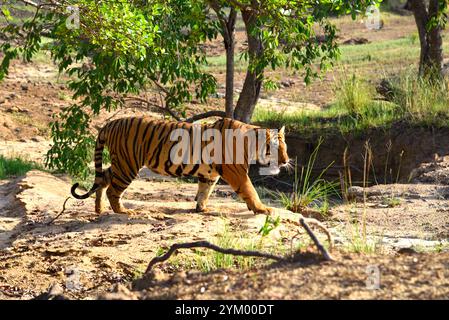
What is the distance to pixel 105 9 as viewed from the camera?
7.05 meters

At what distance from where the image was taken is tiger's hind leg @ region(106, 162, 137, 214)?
8.40 meters

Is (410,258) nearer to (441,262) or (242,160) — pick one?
(441,262)

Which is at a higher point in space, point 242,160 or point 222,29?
point 222,29

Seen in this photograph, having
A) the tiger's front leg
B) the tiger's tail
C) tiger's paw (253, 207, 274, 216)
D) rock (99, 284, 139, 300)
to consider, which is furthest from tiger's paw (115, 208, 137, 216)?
rock (99, 284, 139, 300)

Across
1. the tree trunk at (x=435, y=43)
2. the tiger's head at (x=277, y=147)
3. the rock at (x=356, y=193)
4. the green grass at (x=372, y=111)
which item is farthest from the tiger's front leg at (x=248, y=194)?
the tree trunk at (x=435, y=43)

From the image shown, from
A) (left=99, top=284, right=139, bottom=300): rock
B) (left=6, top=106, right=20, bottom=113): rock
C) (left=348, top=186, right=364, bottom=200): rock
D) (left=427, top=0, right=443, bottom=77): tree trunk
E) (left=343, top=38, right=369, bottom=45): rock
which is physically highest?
(left=427, top=0, right=443, bottom=77): tree trunk

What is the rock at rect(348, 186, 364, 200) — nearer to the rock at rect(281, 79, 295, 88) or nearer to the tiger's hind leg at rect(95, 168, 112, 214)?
the tiger's hind leg at rect(95, 168, 112, 214)

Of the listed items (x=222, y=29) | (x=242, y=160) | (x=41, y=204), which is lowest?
(x=41, y=204)

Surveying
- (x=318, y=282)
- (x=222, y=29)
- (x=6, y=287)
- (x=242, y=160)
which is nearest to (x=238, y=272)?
(x=318, y=282)

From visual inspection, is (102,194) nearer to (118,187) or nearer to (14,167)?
(118,187)

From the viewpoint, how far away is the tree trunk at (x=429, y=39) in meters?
13.0

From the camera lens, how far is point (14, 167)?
11.1 m

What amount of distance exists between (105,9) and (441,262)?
12.4 ft

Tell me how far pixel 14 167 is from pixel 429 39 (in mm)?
6592
